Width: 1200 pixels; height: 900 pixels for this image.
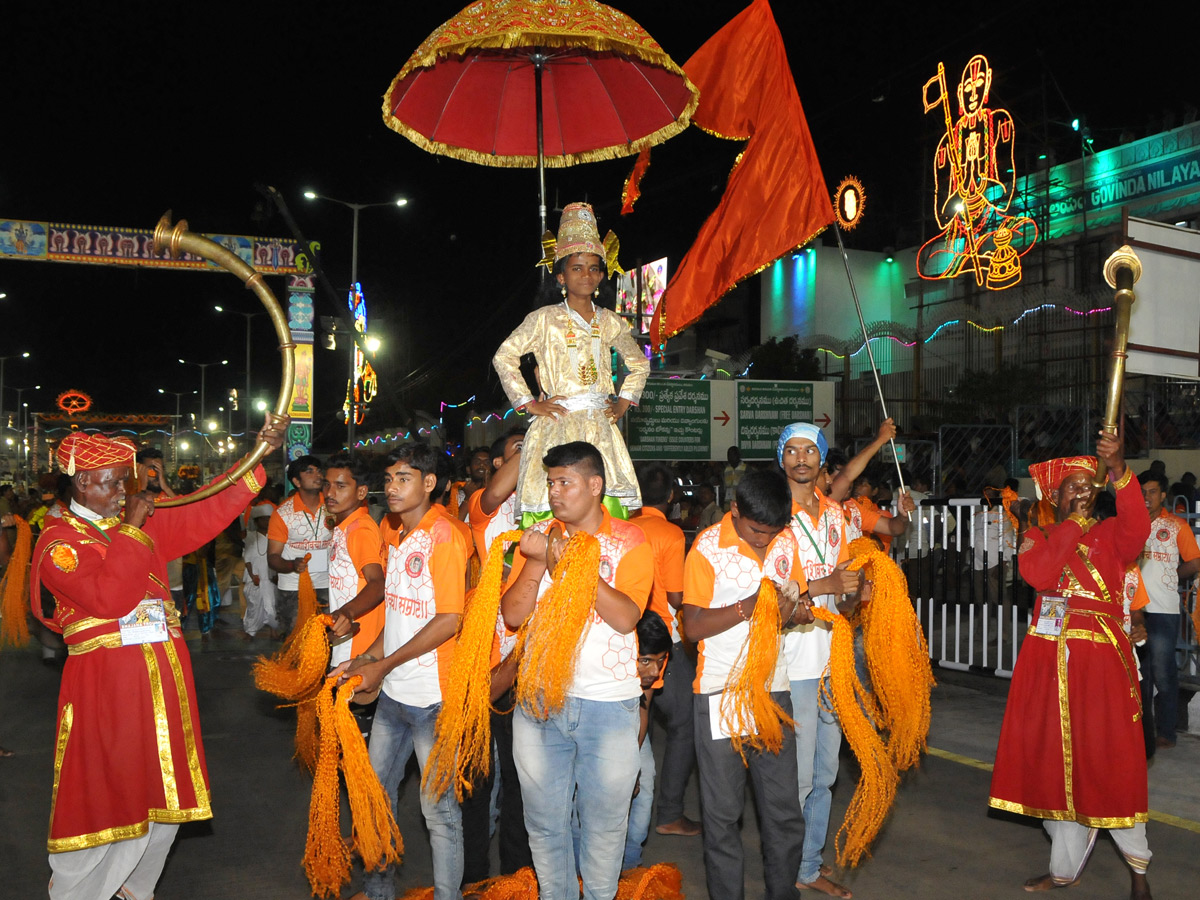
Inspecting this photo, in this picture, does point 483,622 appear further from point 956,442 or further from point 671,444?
point 956,442

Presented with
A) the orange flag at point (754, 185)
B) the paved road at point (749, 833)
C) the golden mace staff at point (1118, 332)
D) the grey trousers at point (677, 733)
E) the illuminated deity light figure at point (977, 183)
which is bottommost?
the paved road at point (749, 833)

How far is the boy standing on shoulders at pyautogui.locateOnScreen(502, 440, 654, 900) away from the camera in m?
3.68

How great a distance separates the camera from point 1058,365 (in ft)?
67.4

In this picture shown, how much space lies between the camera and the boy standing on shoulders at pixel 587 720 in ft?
12.1

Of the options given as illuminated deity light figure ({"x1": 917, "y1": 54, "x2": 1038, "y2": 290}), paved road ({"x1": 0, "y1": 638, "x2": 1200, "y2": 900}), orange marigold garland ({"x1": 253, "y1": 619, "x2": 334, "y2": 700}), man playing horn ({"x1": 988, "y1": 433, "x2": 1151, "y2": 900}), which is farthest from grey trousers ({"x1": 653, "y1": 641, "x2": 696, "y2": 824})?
illuminated deity light figure ({"x1": 917, "y1": 54, "x2": 1038, "y2": 290})

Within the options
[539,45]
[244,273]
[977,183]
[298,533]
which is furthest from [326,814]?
[977,183]

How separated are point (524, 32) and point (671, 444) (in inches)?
475

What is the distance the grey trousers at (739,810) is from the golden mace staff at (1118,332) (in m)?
1.93

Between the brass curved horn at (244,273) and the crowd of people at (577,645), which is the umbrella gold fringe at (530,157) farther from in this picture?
the brass curved horn at (244,273)

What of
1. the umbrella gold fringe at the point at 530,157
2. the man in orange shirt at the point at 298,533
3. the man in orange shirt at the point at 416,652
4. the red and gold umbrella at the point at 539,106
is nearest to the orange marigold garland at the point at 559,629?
the man in orange shirt at the point at 416,652

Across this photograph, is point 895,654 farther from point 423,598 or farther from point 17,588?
point 17,588

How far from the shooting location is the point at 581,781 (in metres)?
3.73

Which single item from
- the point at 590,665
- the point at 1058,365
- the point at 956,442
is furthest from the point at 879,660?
the point at 1058,365

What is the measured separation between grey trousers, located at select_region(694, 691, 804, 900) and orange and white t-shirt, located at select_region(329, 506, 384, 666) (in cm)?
168
